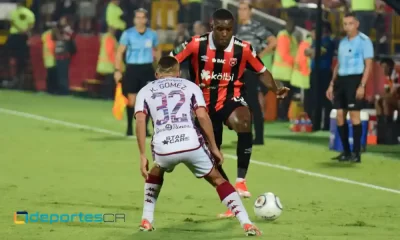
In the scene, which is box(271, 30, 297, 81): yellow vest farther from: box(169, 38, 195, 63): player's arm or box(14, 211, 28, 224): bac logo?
box(14, 211, 28, 224): bac logo

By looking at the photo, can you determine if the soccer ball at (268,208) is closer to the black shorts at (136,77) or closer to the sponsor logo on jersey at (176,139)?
the sponsor logo on jersey at (176,139)

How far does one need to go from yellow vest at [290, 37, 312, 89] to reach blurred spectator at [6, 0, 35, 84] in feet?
40.8

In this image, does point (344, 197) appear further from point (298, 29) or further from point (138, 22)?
point (298, 29)

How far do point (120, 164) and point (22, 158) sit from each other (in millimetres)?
1557

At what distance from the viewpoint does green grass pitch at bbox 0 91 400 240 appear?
11641 millimetres

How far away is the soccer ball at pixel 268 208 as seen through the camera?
12.1m

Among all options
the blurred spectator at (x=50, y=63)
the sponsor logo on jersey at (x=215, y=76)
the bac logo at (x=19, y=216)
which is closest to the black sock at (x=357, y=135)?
the sponsor logo on jersey at (x=215, y=76)

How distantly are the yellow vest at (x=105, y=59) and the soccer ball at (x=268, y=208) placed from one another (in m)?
19.7

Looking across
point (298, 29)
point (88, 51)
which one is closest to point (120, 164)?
point (298, 29)

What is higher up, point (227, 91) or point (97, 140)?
point (227, 91)

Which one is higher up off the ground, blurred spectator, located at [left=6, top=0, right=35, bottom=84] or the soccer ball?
the soccer ball

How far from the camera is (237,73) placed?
13.4 m

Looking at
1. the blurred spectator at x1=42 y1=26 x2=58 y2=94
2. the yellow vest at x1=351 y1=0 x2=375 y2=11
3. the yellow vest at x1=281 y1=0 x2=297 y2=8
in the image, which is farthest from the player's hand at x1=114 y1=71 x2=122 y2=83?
the blurred spectator at x1=42 y1=26 x2=58 y2=94

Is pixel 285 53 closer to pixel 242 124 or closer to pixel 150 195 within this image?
pixel 242 124
